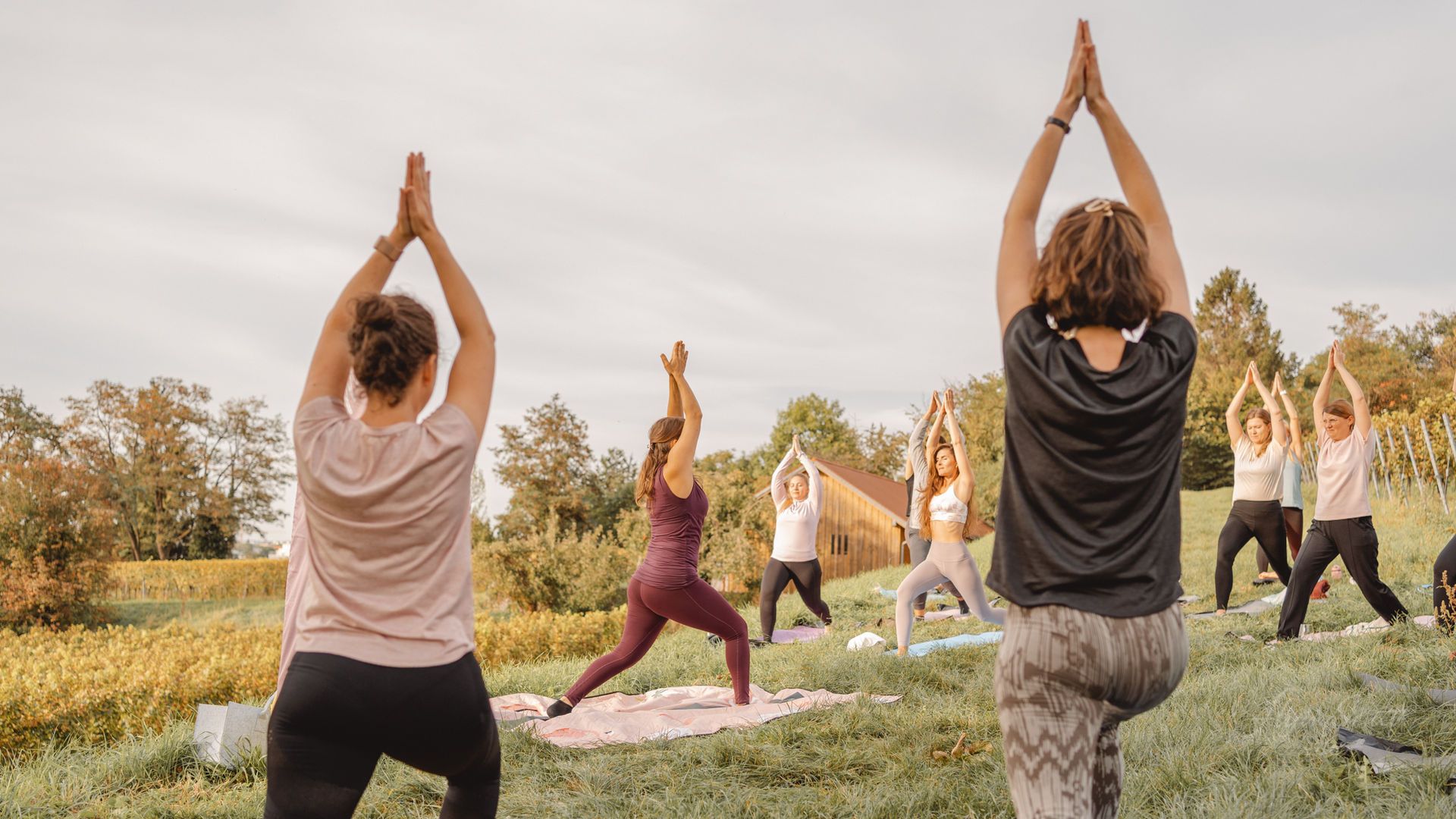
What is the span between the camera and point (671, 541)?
6.18 meters

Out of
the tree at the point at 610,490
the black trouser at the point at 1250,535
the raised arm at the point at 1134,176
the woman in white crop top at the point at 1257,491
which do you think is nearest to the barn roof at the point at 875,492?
the tree at the point at 610,490

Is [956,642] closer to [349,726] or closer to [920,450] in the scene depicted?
[920,450]

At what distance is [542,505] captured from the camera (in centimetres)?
3738

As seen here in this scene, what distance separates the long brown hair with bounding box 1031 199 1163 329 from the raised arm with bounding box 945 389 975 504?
4851 millimetres

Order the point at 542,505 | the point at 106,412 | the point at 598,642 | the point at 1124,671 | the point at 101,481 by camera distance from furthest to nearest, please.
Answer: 1. the point at 106,412
2. the point at 542,505
3. the point at 101,481
4. the point at 598,642
5. the point at 1124,671

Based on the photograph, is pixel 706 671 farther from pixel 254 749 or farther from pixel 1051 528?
pixel 1051 528

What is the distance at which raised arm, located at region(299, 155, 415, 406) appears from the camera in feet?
7.90

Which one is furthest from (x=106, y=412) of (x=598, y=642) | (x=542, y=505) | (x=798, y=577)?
(x=798, y=577)

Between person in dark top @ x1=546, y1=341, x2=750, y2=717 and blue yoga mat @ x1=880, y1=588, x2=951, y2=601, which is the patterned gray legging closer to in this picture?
person in dark top @ x1=546, y1=341, x2=750, y2=717

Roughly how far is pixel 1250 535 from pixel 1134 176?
8.75 meters

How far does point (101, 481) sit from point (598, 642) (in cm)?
1590

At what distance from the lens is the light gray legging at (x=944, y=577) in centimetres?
812

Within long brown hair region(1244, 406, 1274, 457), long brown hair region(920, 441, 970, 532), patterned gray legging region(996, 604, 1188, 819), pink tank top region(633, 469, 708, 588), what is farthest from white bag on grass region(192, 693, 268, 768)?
long brown hair region(1244, 406, 1274, 457)

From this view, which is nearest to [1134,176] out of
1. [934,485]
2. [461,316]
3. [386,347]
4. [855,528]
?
[461,316]
